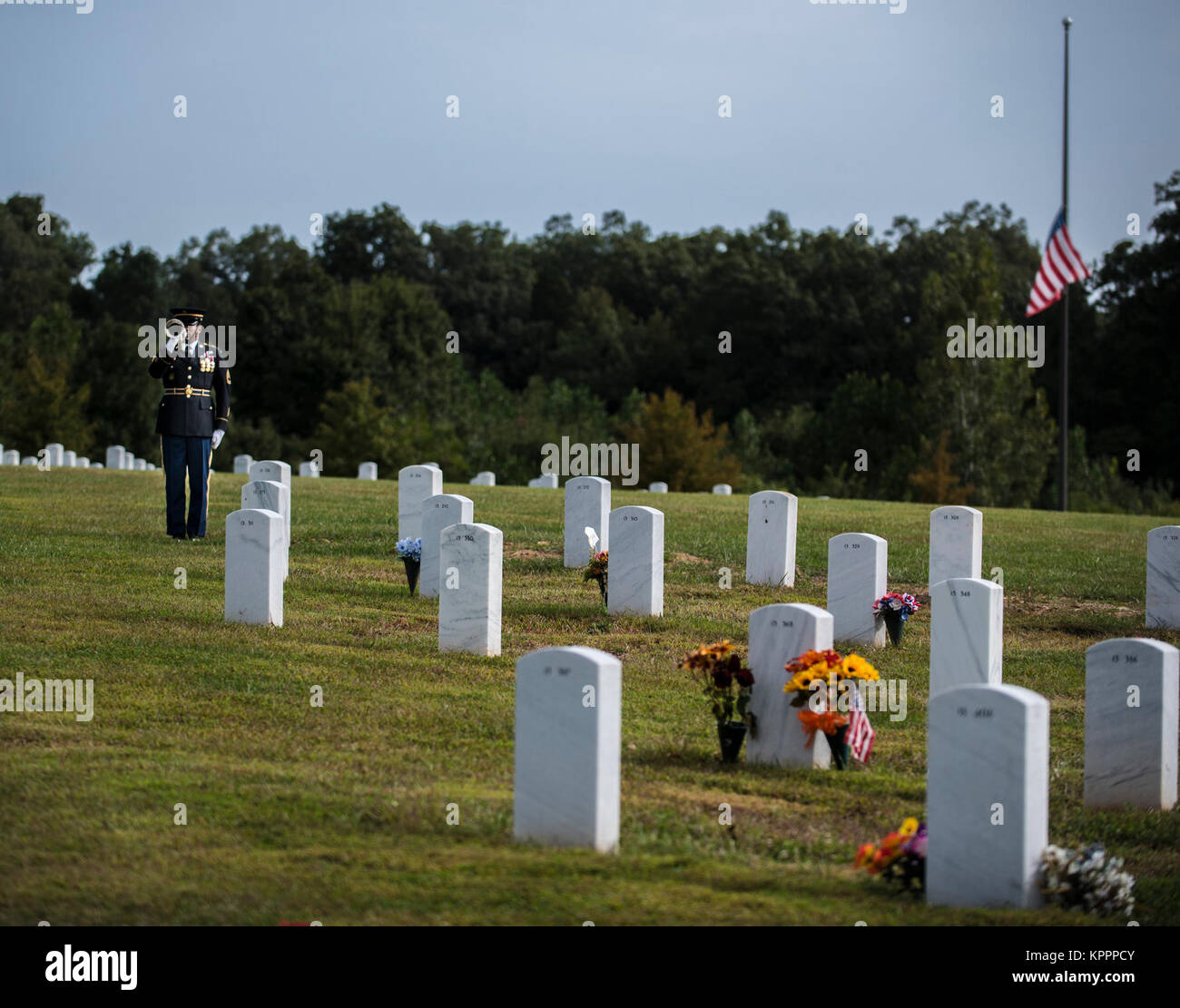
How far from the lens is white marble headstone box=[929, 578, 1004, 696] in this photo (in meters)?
9.20

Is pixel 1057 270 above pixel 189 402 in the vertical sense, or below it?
above

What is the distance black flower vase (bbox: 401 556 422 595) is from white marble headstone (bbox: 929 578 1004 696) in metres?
5.80

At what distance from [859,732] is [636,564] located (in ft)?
15.5

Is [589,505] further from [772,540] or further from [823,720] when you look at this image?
[823,720]

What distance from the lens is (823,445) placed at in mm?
50531

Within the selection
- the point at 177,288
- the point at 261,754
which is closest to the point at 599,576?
the point at 261,754

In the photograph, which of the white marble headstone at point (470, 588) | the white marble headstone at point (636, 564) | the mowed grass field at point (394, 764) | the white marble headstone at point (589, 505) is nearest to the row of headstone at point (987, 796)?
the mowed grass field at point (394, 764)

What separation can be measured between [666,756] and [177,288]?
2223 inches

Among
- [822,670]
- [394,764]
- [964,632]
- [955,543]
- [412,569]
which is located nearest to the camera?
[394,764]

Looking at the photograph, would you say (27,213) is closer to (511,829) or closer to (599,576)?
(599,576)

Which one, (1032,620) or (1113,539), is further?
(1113,539)

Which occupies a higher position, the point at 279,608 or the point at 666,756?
the point at 279,608

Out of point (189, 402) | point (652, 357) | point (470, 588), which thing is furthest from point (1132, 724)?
point (652, 357)

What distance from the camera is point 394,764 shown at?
757 centimetres
